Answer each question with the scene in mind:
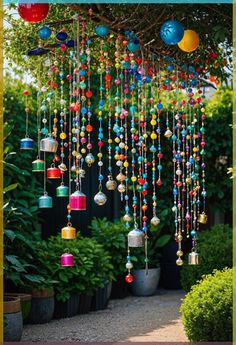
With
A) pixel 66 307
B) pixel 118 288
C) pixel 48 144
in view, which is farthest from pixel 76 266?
pixel 48 144

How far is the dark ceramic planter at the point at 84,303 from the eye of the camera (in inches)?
271

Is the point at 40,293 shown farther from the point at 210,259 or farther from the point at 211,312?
the point at 211,312

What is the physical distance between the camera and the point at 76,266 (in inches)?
260

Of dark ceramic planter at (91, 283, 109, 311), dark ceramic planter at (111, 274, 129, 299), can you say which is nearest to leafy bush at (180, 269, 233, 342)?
dark ceramic planter at (91, 283, 109, 311)

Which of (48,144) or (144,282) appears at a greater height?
(48,144)

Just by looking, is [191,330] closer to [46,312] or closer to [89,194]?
[46,312]

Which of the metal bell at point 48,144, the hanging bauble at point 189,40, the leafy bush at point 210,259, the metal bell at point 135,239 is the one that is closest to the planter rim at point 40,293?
the leafy bush at point 210,259

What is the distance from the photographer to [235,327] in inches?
172

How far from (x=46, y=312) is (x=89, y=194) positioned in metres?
2.41

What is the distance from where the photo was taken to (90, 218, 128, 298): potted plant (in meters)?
7.60

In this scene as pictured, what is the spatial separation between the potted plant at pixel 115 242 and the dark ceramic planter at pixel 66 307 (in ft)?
2.84

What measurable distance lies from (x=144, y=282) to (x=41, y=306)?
6.81 feet

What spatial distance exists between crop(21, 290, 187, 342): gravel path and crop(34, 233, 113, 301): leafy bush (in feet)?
1.01

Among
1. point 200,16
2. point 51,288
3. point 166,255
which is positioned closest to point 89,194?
point 166,255
